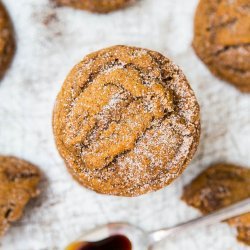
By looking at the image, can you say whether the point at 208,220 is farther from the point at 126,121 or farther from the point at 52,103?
the point at 52,103

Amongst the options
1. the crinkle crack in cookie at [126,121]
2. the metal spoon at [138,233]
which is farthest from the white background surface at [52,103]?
the crinkle crack in cookie at [126,121]

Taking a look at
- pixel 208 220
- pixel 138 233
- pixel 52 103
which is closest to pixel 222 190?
pixel 208 220

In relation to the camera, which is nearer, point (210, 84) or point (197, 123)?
point (197, 123)

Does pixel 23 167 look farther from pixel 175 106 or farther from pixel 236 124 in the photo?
pixel 236 124

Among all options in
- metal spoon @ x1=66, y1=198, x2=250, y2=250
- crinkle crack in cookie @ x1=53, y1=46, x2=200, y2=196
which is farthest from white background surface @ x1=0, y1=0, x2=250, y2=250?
crinkle crack in cookie @ x1=53, y1=46, x2=200, y2=196

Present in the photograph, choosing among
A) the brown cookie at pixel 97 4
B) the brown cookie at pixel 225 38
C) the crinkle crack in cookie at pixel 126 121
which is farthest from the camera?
the brown cookie at pixel 97 4

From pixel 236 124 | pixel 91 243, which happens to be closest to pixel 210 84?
pixel 236 124

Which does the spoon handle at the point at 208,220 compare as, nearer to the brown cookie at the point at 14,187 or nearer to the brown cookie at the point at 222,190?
the brown cookie at the point at 222,190

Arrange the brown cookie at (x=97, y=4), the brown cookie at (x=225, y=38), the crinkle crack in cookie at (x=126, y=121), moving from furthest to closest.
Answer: the brown cookie at (x=97, y=4) < the brown cookie at (x=225, y=38) < the crinkle crack in cookie at (x=126, y=121)
